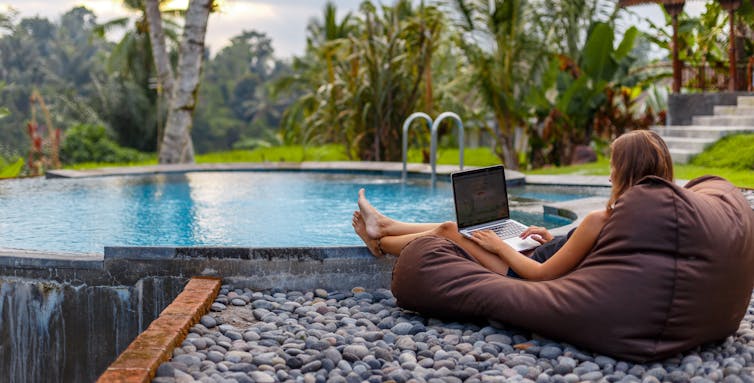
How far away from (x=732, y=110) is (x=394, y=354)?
11.4 meters

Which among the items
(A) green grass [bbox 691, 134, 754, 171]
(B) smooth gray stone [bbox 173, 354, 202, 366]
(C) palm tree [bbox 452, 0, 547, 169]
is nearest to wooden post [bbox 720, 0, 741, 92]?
(A) green grass [bbox 691, 134, 754, 171]

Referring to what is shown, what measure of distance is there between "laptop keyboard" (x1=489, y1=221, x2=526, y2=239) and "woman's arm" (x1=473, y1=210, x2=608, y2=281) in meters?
0.31

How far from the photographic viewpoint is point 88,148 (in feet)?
79.3

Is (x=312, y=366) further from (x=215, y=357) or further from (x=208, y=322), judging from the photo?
(x=208, y=322)

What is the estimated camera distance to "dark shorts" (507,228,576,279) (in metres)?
3.89

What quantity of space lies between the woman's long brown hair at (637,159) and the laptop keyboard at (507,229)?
40.6 inches

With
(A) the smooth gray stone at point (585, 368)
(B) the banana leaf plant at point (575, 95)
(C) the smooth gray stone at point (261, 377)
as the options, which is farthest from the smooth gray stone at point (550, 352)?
(B) the banana leaf plant at point (575, 95)

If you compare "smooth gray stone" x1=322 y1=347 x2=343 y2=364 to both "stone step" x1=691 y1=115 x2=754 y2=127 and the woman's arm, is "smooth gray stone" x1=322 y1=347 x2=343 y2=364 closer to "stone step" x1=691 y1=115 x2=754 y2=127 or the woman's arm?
the woman's arm

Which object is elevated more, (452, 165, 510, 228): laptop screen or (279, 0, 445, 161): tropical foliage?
(279, 0, 445, 161): tropical foliage

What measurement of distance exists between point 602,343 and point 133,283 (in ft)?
8.05

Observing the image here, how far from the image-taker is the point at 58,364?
445 centimetres

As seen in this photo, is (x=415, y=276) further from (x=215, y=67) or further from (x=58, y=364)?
(x=215, y=67)

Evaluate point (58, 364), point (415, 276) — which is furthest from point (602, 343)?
point (58, 364)

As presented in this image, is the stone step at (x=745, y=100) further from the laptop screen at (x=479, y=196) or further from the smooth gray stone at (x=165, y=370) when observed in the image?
the smooth gray stone at (x=165, y=370)
